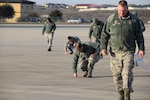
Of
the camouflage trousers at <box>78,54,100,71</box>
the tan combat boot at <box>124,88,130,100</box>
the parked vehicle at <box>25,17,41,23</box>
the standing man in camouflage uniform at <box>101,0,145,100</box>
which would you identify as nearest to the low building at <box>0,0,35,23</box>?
the parked vehicle at <box>25,17,41,23</box>

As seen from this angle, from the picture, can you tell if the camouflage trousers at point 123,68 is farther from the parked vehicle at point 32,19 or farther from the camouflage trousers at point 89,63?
the parked vehicle at point 32,19

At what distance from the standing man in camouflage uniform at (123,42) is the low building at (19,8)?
85.5m

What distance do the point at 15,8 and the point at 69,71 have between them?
292ft

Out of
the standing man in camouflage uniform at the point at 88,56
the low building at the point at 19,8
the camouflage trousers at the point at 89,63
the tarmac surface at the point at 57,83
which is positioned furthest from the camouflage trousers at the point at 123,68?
the low building at the point at 19,8

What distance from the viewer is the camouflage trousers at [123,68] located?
8156 mm

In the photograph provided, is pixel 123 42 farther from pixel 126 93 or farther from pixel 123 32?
pixel 126 93

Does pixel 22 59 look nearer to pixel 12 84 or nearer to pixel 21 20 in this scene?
pixel 12 84

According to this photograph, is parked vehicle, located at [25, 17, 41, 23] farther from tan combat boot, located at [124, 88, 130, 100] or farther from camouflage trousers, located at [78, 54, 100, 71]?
tan combat boot, located at [124, 88, 130, 100]

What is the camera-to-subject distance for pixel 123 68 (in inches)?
324

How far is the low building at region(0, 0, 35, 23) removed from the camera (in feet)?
322

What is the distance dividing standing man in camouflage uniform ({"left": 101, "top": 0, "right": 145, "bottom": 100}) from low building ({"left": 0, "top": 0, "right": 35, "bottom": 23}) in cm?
8554

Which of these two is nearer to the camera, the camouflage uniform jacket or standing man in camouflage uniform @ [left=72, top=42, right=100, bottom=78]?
the camouflage uniform jacket

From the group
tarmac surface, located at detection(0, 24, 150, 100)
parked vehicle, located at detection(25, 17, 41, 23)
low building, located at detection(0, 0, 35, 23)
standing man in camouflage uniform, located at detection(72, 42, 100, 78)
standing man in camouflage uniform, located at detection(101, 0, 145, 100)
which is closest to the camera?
standing man in camouflage uniform, located at detection(101, 0, 145, 100)

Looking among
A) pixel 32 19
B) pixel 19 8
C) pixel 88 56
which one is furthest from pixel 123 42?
pixel 32 19
